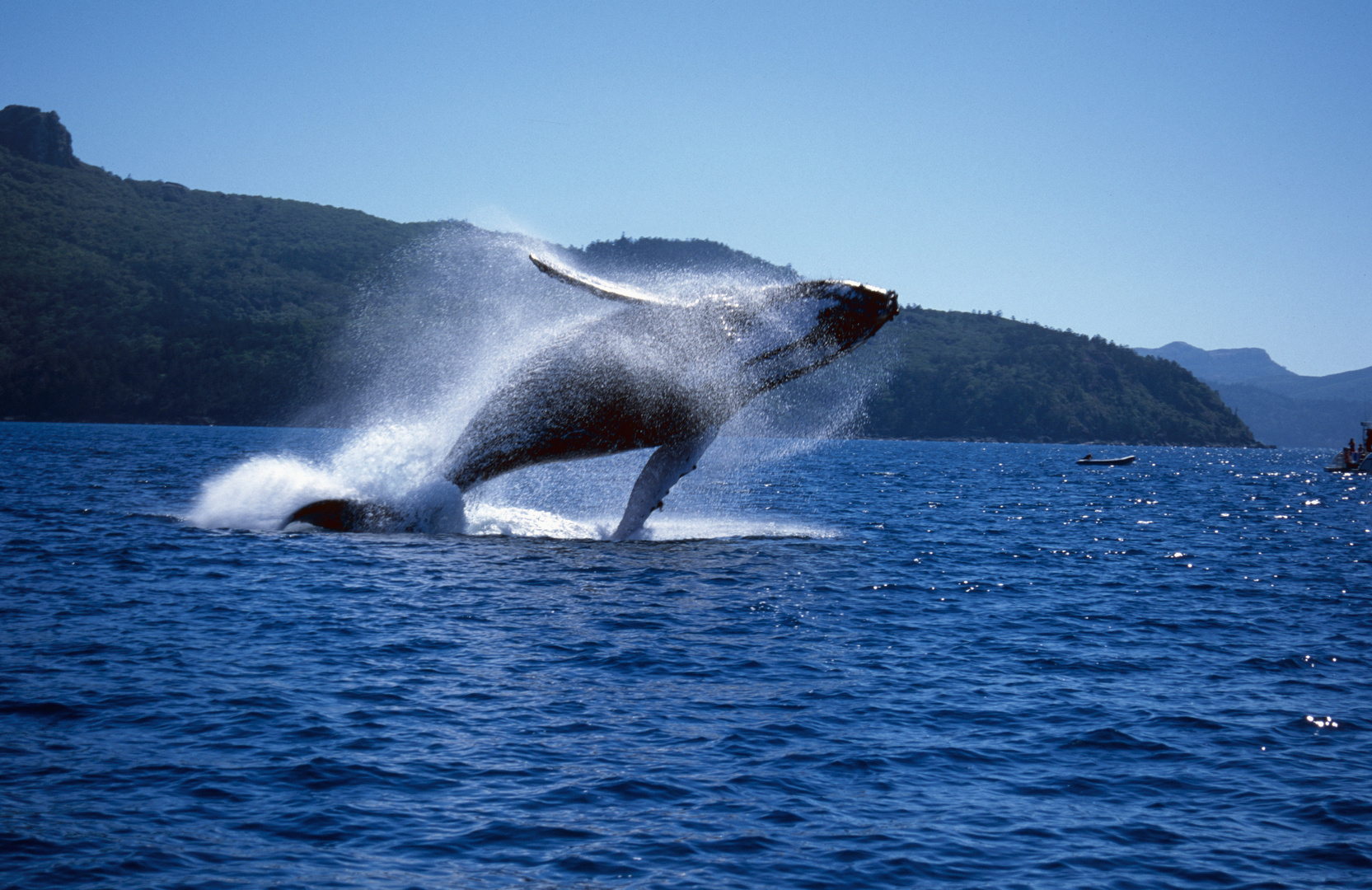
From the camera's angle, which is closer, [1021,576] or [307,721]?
[307,721]

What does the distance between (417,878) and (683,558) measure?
13.1m

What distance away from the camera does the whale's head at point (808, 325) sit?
649 inches

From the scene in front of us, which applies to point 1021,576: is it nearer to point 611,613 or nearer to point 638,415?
point 638,415

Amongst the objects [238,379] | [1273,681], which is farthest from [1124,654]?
[238,379]

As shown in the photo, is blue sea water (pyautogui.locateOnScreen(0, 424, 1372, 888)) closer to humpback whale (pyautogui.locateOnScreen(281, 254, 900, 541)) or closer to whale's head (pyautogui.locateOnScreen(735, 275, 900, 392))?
humpback whale (pyautogui.locateOnScreen(281, 254, 900, 541))

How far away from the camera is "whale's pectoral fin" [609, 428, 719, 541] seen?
18703 millimetres

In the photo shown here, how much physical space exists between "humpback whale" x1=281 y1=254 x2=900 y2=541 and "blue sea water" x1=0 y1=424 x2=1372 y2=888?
2.01 m

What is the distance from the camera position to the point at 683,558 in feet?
64.0

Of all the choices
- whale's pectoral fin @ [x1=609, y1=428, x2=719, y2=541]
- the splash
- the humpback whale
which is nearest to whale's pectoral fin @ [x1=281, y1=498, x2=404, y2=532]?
the splash

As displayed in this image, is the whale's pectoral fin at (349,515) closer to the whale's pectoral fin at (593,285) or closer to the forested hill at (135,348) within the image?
the whale's pectoral fin at (593,285)

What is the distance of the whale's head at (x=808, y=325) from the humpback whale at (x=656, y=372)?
0.02 m

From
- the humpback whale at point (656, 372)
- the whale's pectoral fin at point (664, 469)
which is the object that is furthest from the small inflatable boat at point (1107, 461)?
the humpback whale at point (656, 372)

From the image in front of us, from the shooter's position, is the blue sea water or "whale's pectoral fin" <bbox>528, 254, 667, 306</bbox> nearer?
the blue sea water

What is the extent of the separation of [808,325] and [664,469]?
3.92 metres
